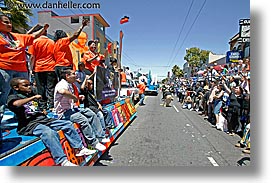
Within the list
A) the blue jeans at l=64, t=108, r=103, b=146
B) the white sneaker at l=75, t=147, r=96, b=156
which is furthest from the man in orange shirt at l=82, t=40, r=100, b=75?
the white sneaker at l=75, t=147, r=96, b=156

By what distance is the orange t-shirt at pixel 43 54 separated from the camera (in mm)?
3689

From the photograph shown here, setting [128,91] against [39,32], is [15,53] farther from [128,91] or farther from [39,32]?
[128,91]

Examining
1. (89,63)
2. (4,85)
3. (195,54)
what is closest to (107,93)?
(89,63)

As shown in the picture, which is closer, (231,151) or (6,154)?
(6,154)

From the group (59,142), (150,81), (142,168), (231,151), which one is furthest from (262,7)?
(150,81)

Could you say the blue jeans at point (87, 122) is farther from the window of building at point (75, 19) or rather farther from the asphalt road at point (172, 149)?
the window of building at point (75, 19)

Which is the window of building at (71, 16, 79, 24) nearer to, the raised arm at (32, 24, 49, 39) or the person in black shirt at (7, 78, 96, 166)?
the raised arm at (32, 24, 49, 39)

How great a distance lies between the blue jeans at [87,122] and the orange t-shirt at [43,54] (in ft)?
3.41

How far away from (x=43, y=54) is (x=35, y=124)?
1.60 metres

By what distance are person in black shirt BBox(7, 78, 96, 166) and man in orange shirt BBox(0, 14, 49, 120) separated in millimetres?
280

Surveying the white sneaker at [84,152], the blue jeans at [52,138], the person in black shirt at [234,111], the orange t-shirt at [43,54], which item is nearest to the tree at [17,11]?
the orange t-shirt at [43,54]
